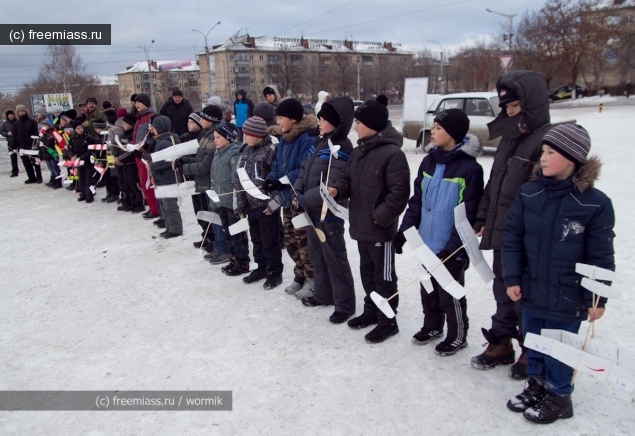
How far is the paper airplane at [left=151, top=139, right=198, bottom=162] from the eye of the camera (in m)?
5.82

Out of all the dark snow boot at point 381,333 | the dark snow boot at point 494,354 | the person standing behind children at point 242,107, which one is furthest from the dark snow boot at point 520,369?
the person standing behind children at point 242,107

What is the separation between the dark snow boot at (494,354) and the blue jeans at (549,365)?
15.8 inches

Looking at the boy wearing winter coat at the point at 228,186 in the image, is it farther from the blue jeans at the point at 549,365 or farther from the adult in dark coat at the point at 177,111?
the adult in dark coat at the point at 177,111

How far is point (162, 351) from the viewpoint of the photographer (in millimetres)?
3643

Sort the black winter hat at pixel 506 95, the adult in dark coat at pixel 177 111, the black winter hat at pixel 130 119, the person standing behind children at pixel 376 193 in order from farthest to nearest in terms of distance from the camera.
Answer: the adult in dark coat at pixel 177 111, the black winter hat at pixel 130 119, the person standing behind children at pixel 376 193, the black winter hat at pixel 506 95

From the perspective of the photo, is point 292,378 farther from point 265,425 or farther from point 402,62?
point 402,62

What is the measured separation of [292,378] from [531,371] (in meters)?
1.59

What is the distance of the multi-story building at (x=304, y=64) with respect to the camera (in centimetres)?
6406

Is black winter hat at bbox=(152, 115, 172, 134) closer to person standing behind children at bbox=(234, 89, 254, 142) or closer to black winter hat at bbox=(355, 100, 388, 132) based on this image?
person standing behind children at bbox=(234, 89, 254, 142)

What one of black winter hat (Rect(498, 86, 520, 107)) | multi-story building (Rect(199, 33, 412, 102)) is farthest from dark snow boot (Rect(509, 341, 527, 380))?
multi-story building (Rect(199, 33, 412, 102))

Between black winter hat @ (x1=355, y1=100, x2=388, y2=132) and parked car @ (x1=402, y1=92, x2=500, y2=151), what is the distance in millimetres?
8632

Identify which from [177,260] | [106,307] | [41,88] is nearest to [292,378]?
[106,307]

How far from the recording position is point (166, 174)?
6719 millimetres

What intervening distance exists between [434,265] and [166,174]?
4929mm
